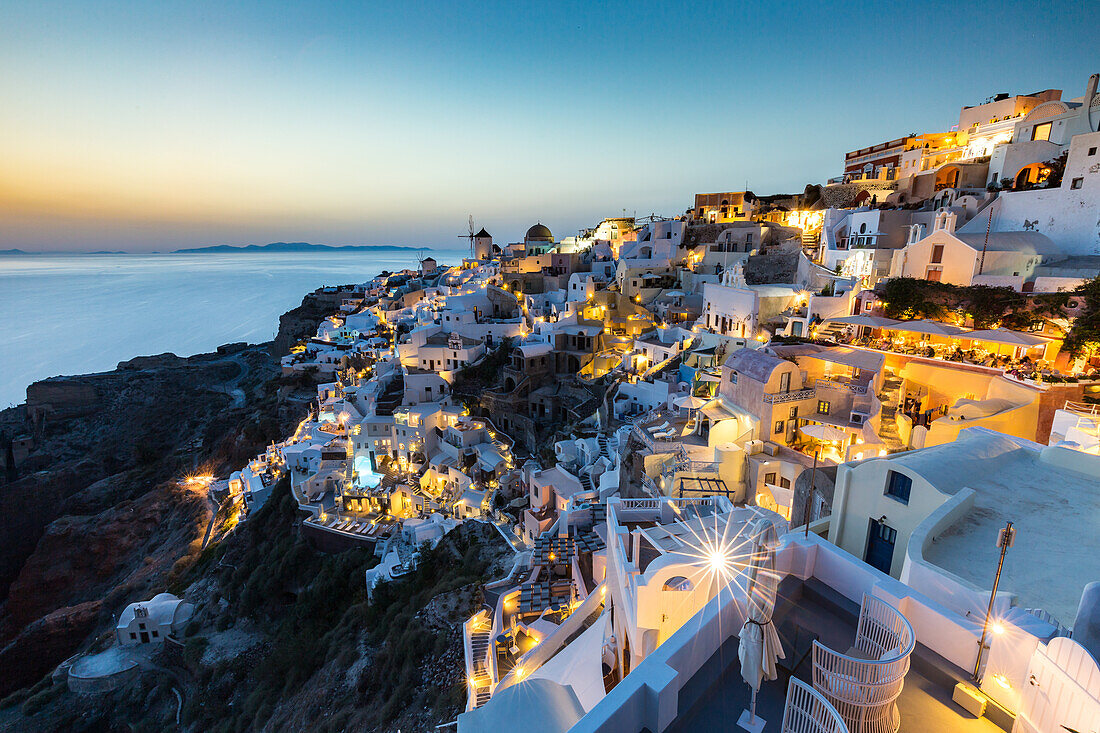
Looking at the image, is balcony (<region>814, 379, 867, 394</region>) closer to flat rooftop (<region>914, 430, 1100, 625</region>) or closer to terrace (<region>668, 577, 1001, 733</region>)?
flat rooftop (<region>914, 430, 1100, 625</region>)

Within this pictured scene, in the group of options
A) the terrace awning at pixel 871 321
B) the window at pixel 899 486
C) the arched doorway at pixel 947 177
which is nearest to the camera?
the window at pixel 899 486

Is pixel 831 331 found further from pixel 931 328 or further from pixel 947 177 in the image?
pixel 947 177

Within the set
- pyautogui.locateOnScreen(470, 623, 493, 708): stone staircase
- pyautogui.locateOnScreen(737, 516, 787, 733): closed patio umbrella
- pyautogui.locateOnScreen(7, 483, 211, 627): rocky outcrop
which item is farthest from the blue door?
pyautogui.locateOnScreen(7, 483, 211, 627): rocky outcrop

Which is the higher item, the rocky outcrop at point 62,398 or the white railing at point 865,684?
the white railing at point 865,684

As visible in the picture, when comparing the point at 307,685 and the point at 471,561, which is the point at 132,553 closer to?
the point at 307,685

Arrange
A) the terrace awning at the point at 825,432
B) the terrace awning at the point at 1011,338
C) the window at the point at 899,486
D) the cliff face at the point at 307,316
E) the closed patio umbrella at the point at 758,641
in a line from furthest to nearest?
the cliff face at the point at 307,316 → the terrace awning at the point at 1011,338 → the terrace awning at the point at 825,432 → the window at the point at 899,486 → the closed patio umbrella at the point at 758,641

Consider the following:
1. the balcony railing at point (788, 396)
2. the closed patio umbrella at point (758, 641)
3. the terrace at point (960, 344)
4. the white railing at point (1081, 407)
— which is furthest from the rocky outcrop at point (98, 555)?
the white railing at point (1081, 407)

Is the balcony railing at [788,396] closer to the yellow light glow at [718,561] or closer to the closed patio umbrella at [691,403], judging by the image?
the closed patio umbrella at [691,403]
